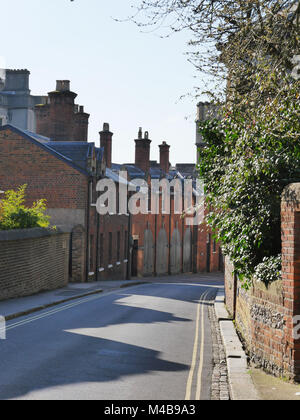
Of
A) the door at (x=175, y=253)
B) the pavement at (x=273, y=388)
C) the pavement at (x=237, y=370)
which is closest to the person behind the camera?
the pavement at (x=273, y=388)

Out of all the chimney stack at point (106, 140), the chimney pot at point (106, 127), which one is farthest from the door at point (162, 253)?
the chimney pot at point (106, 127)

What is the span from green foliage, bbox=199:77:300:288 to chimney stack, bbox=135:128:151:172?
4541 centimetres

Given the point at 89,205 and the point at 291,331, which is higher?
the point at 89,205

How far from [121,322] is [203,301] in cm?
1028

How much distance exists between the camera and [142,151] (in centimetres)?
5772

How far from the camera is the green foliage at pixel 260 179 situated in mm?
10406

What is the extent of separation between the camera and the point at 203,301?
27016 millimetres

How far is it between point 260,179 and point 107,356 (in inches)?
180

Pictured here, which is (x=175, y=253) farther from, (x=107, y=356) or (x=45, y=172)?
(x=107, y=356)

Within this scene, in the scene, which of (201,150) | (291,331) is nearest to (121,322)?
(201,150)

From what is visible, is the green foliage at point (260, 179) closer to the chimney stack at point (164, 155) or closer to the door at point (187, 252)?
A: the door at point (187, 252)

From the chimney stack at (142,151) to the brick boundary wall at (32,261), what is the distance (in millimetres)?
27240

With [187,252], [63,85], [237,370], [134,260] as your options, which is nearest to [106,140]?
[63,85]
